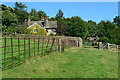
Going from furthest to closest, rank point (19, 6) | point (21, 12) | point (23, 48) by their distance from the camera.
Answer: point (19, 6)
point (21, 12)
point (23, 48)

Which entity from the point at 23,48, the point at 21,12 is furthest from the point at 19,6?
the point at 23,48

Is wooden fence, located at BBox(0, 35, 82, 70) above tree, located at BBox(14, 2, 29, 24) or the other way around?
the other way around

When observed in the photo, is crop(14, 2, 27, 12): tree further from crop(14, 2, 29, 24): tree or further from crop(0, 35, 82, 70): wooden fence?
crop(0, 35, 82, 70): wooden fence

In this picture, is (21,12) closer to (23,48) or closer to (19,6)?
(19,6)

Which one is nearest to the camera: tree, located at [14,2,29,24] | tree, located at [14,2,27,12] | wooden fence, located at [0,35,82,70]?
wooden fence, located at [0,35,82,70]

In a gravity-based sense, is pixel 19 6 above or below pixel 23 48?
above

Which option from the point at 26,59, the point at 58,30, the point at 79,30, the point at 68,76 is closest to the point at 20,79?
the point at 68,76

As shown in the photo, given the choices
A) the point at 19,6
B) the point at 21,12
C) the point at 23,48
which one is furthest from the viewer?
the point at 19,6

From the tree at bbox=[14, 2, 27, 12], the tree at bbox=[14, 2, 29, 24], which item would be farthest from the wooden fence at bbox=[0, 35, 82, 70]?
the tree at bbox=[14, 2, 27, 12]

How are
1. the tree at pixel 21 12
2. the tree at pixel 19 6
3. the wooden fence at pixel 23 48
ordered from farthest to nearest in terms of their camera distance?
1. the tree at pixel 19 6
2. the tree at pixel 21 12
3. the wooden fence at pixel 23 48

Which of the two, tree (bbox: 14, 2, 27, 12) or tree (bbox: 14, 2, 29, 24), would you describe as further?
tree (bbox: 14, 2, 27, 12)

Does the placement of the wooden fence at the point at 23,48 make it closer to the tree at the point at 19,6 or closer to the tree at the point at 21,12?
the tree at the point at 21,12

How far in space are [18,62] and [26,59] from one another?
0.71 meters

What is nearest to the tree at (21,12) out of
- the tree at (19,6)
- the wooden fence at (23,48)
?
the tree at (19,6)
